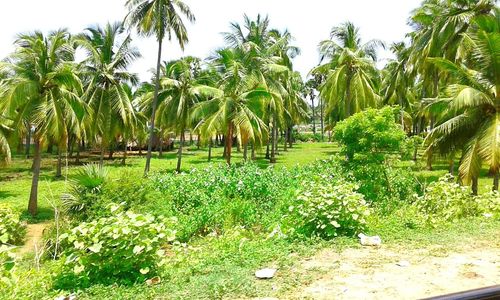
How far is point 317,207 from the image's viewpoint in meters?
6.85

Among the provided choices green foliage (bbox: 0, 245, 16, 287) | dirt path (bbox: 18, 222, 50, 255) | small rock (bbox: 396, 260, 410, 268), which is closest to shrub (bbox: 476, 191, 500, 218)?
small rock (bbox: 396, 260, 410, 268)

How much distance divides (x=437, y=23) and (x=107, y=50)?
16.0 metres

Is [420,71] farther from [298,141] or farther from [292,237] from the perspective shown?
[298,141]

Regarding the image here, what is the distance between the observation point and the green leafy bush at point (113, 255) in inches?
203

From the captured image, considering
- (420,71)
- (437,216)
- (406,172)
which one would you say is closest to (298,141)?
(420,71)

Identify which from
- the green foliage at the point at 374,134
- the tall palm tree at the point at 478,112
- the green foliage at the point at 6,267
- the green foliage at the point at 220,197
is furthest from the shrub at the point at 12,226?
the tall palm tree at the point at 478,112

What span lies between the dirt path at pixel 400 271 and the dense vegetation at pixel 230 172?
2.14 ft

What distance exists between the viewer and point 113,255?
5199 millimetres

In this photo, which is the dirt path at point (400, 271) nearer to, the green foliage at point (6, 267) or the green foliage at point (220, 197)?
the green foliage at point (6, 267)

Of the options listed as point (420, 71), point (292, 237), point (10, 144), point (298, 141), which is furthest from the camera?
point (298, 141)

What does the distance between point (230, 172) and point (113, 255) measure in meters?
7.50

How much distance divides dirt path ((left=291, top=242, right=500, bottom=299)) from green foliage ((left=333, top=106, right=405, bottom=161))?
264 inches

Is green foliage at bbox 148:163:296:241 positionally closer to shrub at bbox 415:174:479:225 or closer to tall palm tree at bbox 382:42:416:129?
shrub at bbox 415:174:479:225

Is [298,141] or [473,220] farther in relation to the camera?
[298,141]
